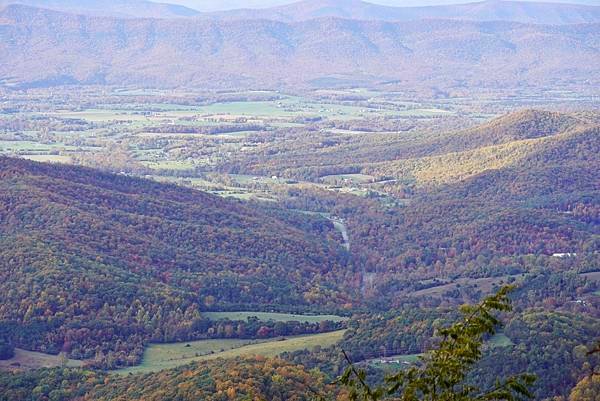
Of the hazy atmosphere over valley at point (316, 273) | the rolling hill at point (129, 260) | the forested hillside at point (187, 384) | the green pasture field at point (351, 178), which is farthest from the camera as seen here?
the green pasture field at point (351, 178)

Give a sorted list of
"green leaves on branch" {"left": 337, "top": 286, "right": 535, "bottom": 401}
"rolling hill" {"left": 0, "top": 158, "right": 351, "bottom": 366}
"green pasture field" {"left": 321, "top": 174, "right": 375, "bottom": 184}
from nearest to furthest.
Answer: "green leaves on branch" {"left": 337, "top": 286, "right": 535, "bottom": 401} → "rolling hill" {"left": 0, "top": 158, "right": 351, "bottom": 366} → "green pasture field" {"left": 321, "top": 174, "right": 375, "bottom": 184}

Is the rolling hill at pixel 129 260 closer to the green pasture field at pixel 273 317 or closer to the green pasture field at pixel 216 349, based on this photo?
the green pasture field at pixel 216 349

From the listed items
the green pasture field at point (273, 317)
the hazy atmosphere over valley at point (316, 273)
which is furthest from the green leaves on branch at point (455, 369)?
the green pasture field at point (273, 317)

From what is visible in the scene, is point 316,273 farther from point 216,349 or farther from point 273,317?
point 216,349

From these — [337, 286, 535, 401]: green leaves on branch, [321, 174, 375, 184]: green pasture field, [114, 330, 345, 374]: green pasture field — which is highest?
[337, 286, 535, 401]: green leaves on branch

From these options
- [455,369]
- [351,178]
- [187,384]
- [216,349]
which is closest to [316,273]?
[216,349]

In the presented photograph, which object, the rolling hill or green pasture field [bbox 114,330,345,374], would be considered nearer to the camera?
green pasture field [bbox 114,330,345,374]

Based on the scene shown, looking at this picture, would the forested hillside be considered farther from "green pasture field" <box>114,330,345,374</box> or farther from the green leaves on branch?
the green leaves on branch

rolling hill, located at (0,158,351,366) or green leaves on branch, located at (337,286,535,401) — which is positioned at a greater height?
green leaves on branch, located at (337,286,535,401)

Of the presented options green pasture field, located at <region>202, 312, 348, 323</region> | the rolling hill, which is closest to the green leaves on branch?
the rolling hill

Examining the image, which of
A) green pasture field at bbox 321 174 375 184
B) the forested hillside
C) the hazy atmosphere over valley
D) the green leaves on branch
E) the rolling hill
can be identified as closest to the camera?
the green leaves on branch

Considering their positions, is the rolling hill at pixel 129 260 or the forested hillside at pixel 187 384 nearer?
the forested hillside at pixel 187 384
